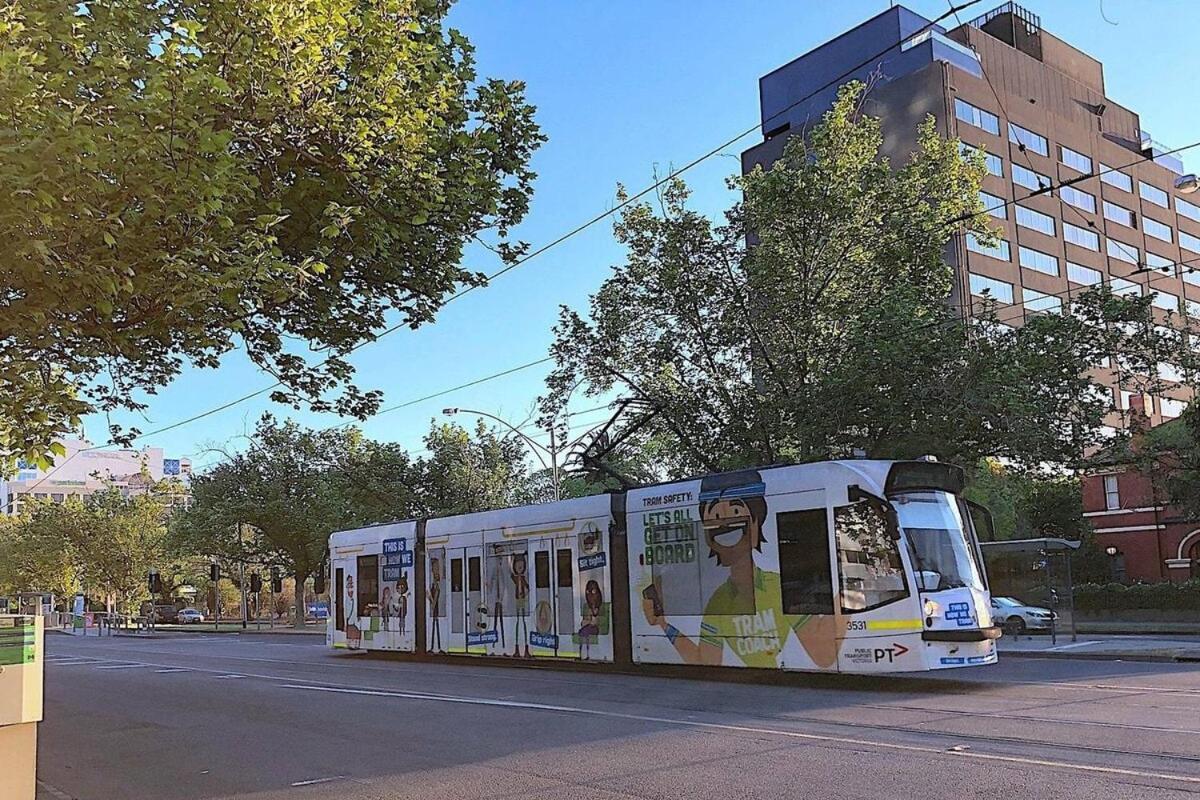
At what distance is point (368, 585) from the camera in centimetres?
2516

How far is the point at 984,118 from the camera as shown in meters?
68.6

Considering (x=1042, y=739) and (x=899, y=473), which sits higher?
(x=899, y=473)

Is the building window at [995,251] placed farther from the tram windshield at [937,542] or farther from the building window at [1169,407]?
the tram windshield at [937,542]

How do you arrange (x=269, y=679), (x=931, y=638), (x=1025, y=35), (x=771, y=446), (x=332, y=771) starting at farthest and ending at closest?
(x=1025, y=35), (x=771, y=446), (x=269, y=679), (x=931, y=638), (x=332, y=771)

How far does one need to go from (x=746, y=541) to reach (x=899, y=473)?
2.49 metres

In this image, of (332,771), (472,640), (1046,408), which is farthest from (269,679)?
(1046,408)

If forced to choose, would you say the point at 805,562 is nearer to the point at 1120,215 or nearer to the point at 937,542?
the point at 937,542

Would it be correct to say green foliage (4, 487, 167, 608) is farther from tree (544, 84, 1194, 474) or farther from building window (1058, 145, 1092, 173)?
building window (1058, 145, 1092, 173)

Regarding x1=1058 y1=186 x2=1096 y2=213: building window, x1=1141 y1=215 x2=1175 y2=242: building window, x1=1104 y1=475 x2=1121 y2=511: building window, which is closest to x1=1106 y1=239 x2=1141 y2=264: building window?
x1=1141 y1=215 x2=1175 y2=242: building window

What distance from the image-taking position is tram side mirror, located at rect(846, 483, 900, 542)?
1455 cm

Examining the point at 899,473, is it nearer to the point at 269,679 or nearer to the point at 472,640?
the point at 472,640

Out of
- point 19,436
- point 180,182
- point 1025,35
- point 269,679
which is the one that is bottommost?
point 269,679

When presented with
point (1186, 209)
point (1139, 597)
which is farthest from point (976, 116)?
point (1139, 597)

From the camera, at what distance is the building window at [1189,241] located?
85.6 m
